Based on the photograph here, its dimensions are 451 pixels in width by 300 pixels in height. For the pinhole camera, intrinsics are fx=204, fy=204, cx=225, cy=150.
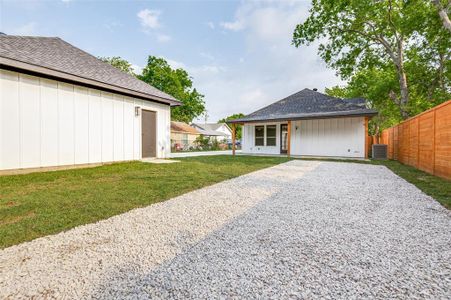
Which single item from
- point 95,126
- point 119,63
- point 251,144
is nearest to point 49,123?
point 95,126

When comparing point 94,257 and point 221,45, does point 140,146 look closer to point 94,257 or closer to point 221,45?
point 94,257

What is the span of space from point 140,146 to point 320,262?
27.2ft

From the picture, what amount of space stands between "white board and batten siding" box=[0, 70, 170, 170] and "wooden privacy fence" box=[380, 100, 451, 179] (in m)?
9.62

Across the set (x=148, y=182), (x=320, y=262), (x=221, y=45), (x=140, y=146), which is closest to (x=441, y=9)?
(x=221, y=45)

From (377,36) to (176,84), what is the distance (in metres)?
21.2

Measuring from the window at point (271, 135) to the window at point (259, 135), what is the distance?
0.93ft

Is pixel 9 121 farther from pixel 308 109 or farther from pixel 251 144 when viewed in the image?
pixel 308 109

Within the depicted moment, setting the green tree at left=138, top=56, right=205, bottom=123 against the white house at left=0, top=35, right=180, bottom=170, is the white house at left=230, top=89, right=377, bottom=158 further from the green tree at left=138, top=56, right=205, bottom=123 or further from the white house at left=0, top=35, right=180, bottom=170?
the green tree at left=138, top=56, right=205, bottom=123

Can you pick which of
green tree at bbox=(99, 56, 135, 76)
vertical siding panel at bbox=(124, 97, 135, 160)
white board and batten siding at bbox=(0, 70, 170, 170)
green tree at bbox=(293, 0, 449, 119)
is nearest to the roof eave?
white board and batten siding at bbox=(0, 70, 170, 170)

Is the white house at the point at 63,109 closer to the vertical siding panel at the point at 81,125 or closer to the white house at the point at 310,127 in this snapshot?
the vertical siding panel at the point at 81,125

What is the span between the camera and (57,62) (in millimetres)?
6223

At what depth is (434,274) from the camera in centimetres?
147

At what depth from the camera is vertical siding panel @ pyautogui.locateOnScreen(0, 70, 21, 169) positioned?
4980 millimetres

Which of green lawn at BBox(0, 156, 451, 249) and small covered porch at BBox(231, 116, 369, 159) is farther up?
small covered porch at BBox(231, 116, 369, 159)
